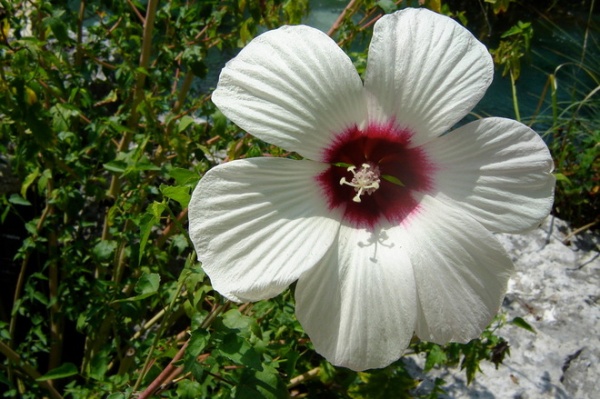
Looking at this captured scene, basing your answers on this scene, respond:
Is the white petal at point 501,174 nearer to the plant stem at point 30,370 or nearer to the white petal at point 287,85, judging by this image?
the white petal at point 287,85

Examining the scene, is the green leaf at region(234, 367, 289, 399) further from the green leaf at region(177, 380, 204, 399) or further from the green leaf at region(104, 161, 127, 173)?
the green leaf at region(104, 161, 127, 173)

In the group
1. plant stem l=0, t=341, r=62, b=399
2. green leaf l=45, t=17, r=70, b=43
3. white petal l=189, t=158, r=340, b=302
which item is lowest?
plant stem l=0, t=341, r=62, b=399

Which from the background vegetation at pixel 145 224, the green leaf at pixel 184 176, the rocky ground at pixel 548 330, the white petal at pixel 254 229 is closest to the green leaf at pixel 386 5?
the background vegetation at pixel 145 224

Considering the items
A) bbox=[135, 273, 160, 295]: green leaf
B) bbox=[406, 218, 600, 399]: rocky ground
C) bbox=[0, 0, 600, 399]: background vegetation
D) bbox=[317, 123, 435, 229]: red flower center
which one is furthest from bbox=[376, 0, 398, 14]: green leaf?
bbox=[406, 218, 600, 399]: rocky ground

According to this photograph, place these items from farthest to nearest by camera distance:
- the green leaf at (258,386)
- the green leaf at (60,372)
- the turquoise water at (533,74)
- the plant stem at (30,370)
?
the turquoise water at (533,74) → the plant stem at (30,370) → the green leaf at (60,372) → the green leaf at (258,386)

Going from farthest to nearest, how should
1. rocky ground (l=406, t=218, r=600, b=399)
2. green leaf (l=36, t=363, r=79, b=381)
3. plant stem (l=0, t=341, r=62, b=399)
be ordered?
rocky ground (l=406, t=218, r=600, b=399), plant stem (l=0, t=341, r=62, b=399), green leaf (l=36, t=363, r=79, b=381)

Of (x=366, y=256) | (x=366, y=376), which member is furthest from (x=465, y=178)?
(x=366, y=376)
